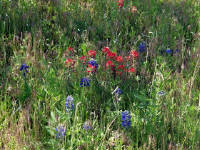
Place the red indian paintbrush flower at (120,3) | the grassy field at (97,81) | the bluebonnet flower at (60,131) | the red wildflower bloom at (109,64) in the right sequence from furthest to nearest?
the red indian paintbrush flower at (120,3) < the red wildflower bloom at (109,64) < the grassy field at (97,81) < the bluebonnet flower at (60,131)

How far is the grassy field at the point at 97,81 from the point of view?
2.43 metres

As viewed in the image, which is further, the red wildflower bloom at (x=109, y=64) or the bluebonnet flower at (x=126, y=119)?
the red wildflower bloom at (x=109, y=64)

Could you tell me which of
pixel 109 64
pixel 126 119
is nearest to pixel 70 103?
pixel 126 119

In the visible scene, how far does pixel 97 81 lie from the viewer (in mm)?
3096

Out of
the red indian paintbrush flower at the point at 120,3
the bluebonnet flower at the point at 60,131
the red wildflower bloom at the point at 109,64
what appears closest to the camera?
the bluebonnet flower at the point at 60,131

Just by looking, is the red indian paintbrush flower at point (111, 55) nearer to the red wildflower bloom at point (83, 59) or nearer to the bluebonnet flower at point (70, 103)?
the red wildflower bloom at point (83, 59)

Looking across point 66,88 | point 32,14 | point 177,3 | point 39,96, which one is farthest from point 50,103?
point 177,3

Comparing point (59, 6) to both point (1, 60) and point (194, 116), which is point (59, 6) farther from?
point (194, 116)

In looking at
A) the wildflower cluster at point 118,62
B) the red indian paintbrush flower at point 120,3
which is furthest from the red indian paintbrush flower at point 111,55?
the red indian paintbrush flower at point 120,3

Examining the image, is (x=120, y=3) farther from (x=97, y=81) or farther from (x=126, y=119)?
(x=126, y=119)

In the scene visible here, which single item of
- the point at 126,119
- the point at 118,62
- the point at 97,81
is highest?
the point at 118,62

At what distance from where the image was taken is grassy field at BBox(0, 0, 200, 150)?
243cm

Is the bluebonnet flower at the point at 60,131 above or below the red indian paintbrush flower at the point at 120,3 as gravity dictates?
below

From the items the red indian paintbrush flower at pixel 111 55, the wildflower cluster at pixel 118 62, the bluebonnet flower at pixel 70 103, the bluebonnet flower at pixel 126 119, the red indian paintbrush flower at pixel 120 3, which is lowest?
the bluebonnet flower at pixel 126 119
